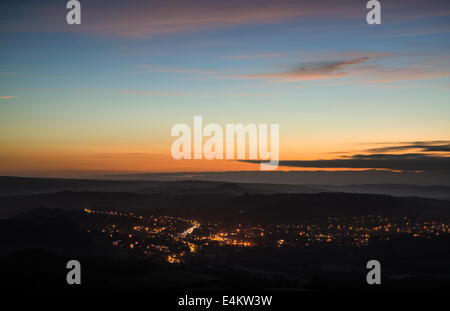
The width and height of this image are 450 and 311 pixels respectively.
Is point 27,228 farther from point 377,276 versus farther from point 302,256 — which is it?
point 377,276

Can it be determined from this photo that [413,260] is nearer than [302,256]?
Yes
